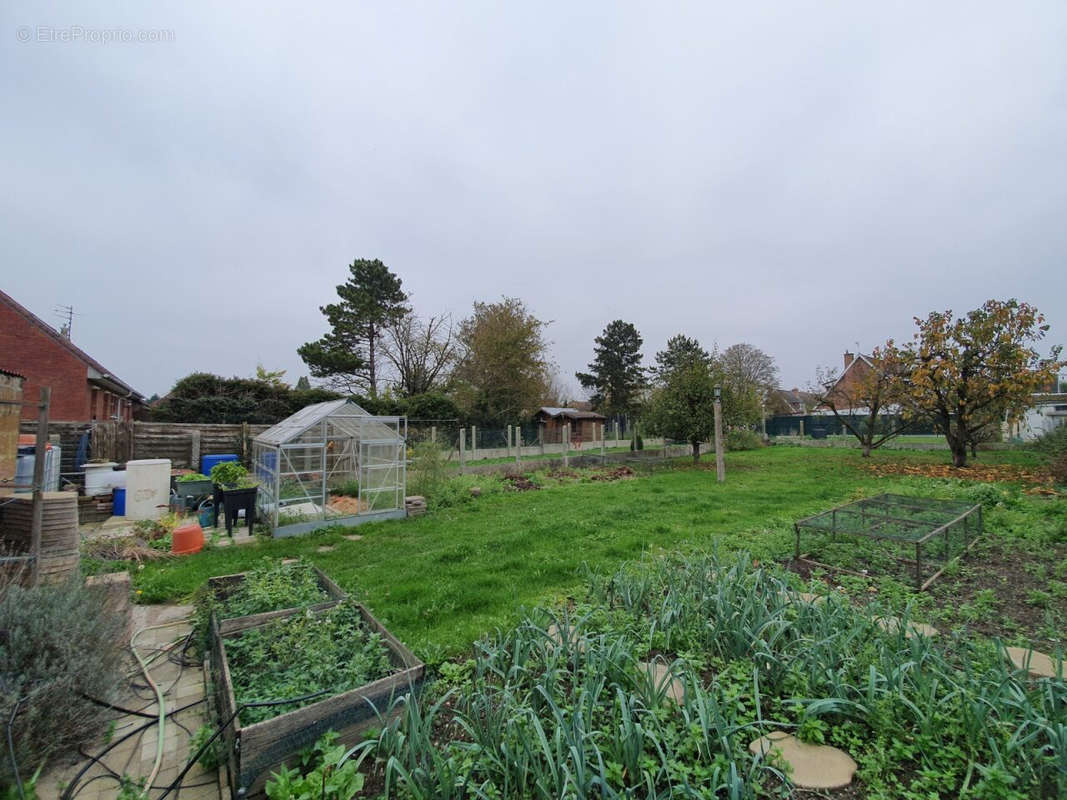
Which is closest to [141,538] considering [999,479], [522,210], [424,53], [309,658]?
[309,658]

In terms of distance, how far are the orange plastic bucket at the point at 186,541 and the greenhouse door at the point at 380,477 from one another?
2.49 m

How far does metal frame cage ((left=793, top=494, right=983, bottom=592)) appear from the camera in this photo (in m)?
4.52

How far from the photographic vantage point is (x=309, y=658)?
2516 millimetres

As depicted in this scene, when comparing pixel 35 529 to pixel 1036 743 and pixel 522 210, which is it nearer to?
A: pixel 1036 743

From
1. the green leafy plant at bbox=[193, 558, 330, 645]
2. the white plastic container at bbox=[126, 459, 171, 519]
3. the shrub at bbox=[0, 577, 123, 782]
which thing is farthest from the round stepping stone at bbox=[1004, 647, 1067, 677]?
the white plastic container at bbox=[126, 459, 171, 519]

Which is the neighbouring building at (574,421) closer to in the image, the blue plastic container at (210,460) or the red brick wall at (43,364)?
the blue plastic container at (210,460)

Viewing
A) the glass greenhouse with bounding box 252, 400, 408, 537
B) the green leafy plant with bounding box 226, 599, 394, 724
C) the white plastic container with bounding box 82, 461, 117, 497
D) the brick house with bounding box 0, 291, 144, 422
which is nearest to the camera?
the green leafy plant with bounding box 226, 599, 394, 724

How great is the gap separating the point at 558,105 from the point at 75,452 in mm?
13878

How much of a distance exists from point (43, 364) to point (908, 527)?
25.0 metres

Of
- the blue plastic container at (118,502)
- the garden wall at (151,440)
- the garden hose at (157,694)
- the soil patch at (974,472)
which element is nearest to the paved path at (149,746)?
the garden hose at (157,694)

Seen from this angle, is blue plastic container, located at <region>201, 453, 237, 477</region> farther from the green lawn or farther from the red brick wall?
the red brick wall

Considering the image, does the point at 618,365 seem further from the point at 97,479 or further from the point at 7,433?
the point at 7,433

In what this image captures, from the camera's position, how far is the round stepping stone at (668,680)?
2164 millimetres

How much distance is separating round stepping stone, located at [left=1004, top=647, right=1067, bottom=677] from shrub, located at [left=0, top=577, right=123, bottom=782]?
5.00 metres
